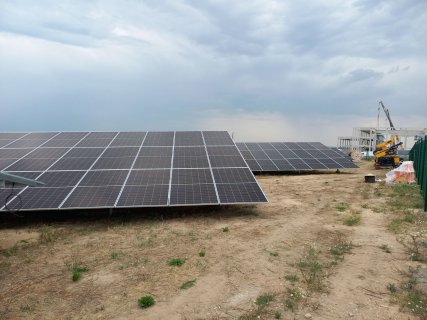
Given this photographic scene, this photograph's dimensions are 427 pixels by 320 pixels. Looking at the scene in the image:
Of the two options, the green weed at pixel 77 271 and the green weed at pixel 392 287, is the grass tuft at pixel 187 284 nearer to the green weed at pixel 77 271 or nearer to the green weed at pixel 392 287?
the green weed at pixel 77 271

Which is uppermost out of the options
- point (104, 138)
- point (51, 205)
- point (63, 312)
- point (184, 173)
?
point (104, 138)

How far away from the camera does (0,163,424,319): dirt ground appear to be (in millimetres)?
7008

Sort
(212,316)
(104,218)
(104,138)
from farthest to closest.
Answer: (104,138) → (104,218) → (212,316)

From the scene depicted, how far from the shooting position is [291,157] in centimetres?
3141

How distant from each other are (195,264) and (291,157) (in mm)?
23748

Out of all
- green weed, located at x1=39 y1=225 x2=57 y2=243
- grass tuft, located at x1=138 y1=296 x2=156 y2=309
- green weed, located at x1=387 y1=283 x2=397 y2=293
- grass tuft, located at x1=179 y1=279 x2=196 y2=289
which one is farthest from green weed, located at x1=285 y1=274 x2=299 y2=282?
green weed, located at x1=39 y1=225 x2=57 y2=243

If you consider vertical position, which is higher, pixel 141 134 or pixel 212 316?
pixel 141 134

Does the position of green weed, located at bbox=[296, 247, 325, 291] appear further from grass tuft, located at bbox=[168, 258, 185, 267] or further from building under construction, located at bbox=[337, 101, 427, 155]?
building under construction, located at bbox=[337, 101, 427, 155]

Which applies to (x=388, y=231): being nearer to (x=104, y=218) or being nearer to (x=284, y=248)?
(x=284, y=248)

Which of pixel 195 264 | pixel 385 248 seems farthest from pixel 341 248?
pixel 195 264

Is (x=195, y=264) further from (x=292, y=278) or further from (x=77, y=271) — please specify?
(x=77, y=271)

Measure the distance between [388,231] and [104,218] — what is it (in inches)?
443

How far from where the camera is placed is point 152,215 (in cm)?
1427

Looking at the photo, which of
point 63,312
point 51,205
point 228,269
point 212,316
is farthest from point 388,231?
point 51,205
